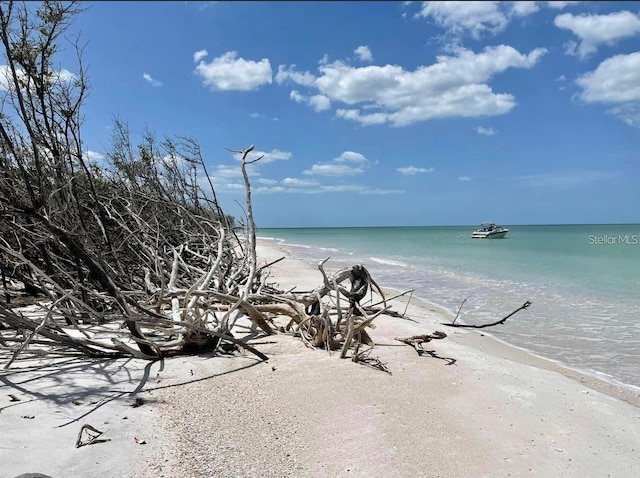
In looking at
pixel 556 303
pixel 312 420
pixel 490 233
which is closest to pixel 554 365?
pixel 312 420

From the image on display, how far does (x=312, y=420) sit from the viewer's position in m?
3.72

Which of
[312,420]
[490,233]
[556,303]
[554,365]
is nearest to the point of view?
[312,420]

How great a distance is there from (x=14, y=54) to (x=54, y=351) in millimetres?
3312

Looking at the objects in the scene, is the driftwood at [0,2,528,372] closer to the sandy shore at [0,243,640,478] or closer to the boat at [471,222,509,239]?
the sandy shore at [0,243,640,478]

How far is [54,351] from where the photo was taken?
4523mm

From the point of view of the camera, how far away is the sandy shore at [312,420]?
2.96 metres

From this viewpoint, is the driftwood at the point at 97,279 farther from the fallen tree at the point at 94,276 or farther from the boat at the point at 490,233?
the boat at the point at 490,233

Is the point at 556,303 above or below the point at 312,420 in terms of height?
below

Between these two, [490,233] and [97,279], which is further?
[490,233]

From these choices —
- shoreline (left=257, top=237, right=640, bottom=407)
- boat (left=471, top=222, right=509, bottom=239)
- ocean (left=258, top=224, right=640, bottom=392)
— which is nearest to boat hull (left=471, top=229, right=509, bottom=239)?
boat (left=471, top=222, right=509, bottom=239)

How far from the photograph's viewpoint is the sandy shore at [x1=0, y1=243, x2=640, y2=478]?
296 centimetres

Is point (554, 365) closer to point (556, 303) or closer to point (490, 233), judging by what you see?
point (556, 303)

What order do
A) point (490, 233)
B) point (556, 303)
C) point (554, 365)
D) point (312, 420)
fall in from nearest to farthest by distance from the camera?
point (312, 420) → point (554, 365) → point (556, 303) → point (490, 233)

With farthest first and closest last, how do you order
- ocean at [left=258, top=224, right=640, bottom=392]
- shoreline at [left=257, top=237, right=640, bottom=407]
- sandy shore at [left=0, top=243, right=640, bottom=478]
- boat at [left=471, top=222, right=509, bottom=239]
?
boat at [left=471, top=222, right=509, bottom=239], ocean at [left=258, top=224, right=640, bottom=392], shoreline at [left=257, top=237, right=640, bottom=407], sandy shore at [left=0, top=243, right=640, bottom=478]
